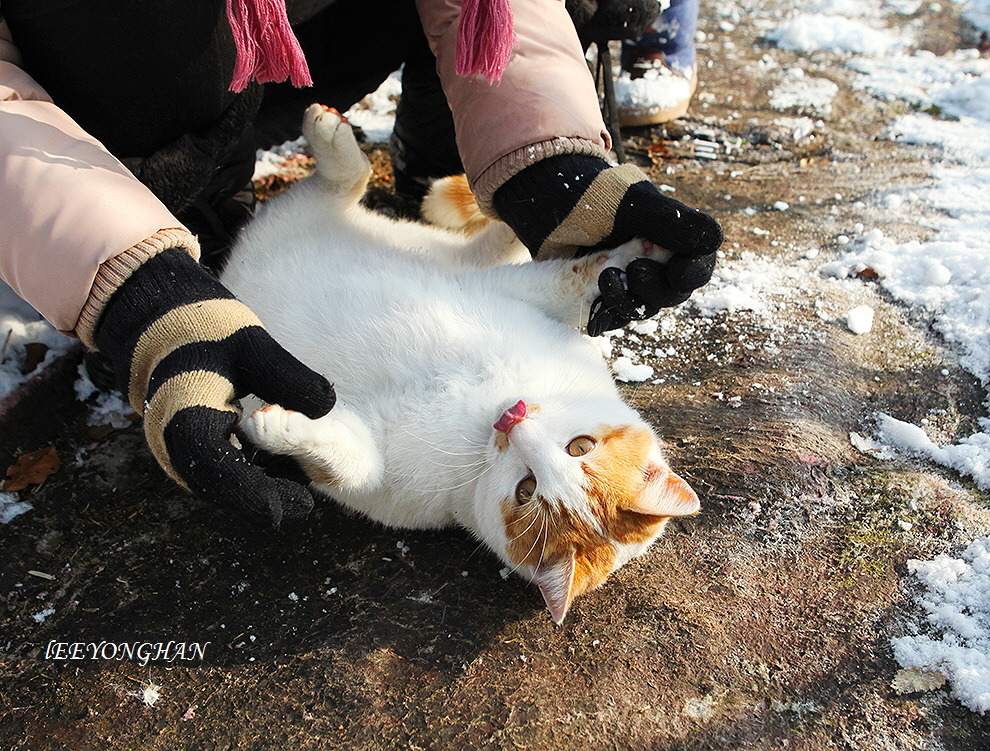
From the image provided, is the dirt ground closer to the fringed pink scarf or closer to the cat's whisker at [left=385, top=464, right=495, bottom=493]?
the cat's whisker at [left=385, top=464, right=495, bottom=493]

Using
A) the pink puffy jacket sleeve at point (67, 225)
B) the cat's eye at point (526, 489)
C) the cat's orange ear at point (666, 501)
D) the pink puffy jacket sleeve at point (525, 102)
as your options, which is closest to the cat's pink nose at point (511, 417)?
the cat's eye at point (526, 489)

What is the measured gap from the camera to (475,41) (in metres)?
1.78

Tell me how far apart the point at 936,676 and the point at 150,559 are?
1780mm

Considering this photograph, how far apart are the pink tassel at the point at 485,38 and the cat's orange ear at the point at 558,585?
1.19 metres

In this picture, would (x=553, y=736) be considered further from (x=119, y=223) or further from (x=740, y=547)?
(x=119, y=223)

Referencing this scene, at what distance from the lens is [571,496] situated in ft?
5.13

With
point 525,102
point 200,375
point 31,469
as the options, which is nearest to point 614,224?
point 525,102

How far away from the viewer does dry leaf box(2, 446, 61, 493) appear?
1912 mm

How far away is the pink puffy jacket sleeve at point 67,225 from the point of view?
1394 millimetres

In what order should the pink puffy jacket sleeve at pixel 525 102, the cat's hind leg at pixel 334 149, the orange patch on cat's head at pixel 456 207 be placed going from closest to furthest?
the pink puffy jacket sleeve at pixel 525 102 → the cat's hind leg at pixel 334 149 → the orange patch on cat's head at pixel 456 207

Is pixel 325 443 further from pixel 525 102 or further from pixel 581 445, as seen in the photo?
pixel 525 102

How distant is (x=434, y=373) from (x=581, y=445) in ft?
1.30

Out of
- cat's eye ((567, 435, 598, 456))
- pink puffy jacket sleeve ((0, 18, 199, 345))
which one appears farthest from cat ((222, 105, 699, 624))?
pink puffy jacket sleeve ((0, 18, 199, 345))

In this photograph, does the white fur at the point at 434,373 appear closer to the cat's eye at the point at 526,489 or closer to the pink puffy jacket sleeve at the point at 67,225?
the cat's eye at the point at 526,489
